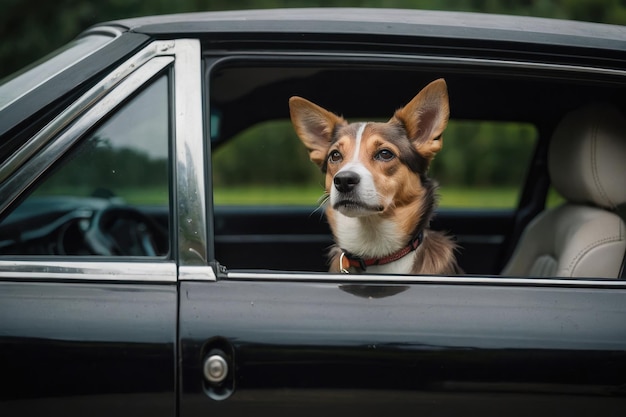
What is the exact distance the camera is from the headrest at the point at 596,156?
9.43 feet

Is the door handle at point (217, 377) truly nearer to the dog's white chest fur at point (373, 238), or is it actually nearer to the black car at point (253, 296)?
the black car at point (253, 296)

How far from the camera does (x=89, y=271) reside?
2178mm

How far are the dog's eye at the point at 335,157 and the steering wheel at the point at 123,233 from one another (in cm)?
108

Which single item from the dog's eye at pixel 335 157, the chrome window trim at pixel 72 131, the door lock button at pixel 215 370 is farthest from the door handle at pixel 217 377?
the dog's eye at pixel 335 157

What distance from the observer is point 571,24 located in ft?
8.59

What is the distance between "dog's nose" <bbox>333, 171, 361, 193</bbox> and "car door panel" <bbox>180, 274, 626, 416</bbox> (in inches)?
20.5

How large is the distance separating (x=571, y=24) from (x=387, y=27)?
0.67 m

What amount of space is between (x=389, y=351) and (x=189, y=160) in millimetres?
755

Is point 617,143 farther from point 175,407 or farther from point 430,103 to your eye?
point 175,407

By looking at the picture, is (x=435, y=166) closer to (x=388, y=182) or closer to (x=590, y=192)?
(x=590, y=192)

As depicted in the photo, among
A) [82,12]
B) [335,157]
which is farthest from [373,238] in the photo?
[82,12]

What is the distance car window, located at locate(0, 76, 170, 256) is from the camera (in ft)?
7.88

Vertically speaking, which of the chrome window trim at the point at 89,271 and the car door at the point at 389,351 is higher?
the chrome window trim at the point at 89,271

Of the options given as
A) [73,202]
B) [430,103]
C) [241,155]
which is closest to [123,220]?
[73,202]
